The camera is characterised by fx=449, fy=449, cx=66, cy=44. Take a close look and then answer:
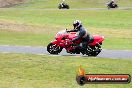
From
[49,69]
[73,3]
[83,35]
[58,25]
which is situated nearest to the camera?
[49,69]

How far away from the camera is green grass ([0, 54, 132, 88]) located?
1655 centimetres

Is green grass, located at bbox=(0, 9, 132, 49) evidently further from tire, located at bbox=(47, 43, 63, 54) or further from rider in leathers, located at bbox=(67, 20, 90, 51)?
rider in leathers, located at bbox=(67, 20, 90, 51)

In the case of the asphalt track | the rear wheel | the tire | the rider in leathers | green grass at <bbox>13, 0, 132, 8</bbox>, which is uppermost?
the rider in leathers

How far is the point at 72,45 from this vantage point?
24.9m

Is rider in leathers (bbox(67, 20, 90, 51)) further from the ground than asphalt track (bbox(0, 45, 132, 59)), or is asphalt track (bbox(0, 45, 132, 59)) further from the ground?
rider in leathers (bbox(67, 20, 90, 51))

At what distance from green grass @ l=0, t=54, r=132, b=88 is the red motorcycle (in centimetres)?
154

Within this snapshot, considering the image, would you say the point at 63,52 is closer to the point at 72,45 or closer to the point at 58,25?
the point at 72,45

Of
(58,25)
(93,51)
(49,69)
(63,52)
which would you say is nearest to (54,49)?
(63,52)

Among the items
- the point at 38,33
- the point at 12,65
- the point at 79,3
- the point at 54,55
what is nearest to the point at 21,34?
the point at 38,33

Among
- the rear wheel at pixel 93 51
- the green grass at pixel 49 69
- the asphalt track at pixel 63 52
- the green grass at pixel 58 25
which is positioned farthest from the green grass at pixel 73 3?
the green grass at pixel 49 69

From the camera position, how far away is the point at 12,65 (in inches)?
789

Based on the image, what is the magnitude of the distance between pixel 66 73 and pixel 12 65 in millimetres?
2807

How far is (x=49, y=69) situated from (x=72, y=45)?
589 centimetres

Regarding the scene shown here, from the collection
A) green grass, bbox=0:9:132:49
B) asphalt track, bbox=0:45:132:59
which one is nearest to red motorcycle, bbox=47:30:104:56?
asphalt track, bbox=0:45:132:59
